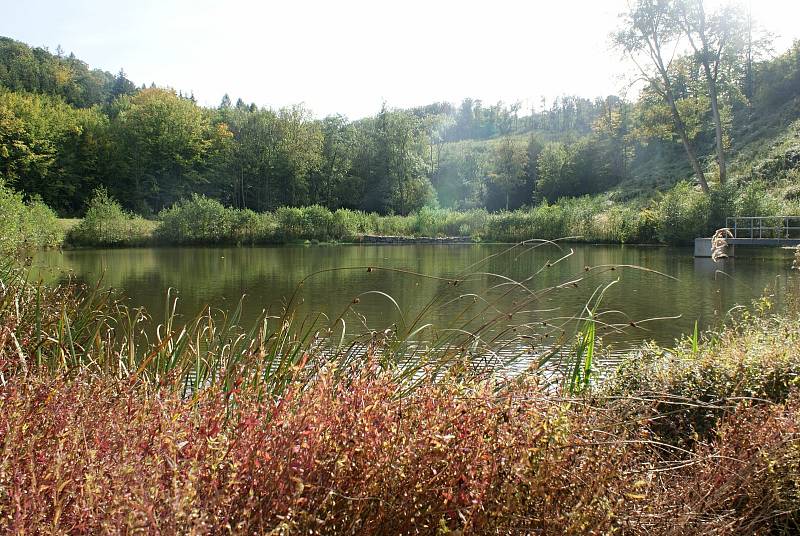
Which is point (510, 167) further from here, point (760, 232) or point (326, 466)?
point (326, 466)

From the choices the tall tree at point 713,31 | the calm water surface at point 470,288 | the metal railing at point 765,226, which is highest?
the tall tree at point 713,31

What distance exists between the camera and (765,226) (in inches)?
1083

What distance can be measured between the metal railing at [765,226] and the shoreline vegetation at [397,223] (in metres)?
0.59

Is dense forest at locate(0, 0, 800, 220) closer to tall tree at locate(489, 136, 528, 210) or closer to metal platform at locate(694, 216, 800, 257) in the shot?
tall tree at locate(489, 136, 528, 210)

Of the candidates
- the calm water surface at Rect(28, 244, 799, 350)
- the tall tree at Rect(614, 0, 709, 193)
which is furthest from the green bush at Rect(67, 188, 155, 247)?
the tall tree at Rect(614, 0, 709, 193)

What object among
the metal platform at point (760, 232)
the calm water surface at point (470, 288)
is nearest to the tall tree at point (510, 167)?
the metal platform at point (760, 232)

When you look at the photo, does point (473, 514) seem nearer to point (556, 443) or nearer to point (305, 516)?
point (556, 443)

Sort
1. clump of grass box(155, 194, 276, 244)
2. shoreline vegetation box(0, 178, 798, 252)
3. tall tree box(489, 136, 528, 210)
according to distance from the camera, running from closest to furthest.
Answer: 1. shoreline vegetation box(0, 178, 798, 252)
2. clump of grass box(155, 194, 276, 244)
3. tall tree box(489, 136, 528, 210)

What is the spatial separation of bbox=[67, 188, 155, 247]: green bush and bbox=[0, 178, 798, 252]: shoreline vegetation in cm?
6

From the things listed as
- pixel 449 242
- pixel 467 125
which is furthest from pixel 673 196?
pixel 467 125

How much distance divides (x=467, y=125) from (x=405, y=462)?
119 metres

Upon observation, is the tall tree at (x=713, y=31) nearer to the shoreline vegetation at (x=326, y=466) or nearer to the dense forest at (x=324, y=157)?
the dense forest at (x=324, y=157)

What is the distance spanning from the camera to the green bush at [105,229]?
40.7 meters

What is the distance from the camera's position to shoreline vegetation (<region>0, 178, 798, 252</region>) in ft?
98.6
